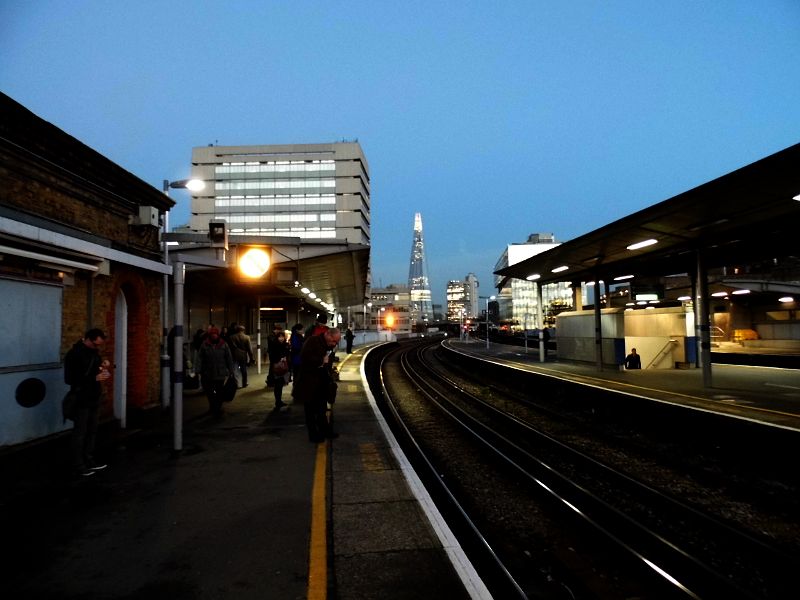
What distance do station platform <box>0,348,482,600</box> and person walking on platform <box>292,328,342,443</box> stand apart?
16.2 inches

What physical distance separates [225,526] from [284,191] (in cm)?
10183

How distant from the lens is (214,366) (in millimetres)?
8859

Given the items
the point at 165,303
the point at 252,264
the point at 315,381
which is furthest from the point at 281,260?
the point at 315,381

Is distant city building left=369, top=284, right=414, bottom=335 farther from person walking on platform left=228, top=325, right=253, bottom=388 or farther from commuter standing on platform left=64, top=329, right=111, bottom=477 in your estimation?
commuter standing on platform left=64, top=329, right=111, bottom=477

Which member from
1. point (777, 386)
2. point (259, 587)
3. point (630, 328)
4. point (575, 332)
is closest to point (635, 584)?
point (259, 587)

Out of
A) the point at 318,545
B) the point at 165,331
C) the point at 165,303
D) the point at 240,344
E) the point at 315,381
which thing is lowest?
the point at 318,545

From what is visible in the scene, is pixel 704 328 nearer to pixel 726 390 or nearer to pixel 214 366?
pixel 726 390

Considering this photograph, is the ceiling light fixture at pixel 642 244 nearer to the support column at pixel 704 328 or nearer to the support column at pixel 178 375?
the support column at pixel 704 328

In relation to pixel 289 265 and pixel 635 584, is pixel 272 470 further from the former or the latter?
pixel 289 265

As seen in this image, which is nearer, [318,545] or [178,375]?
[318,545]

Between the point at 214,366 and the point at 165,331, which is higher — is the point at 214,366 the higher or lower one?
the lower one

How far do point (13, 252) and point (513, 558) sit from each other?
20.5ft

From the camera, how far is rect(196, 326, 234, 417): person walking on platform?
8.87m

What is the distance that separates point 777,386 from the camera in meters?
12.8
